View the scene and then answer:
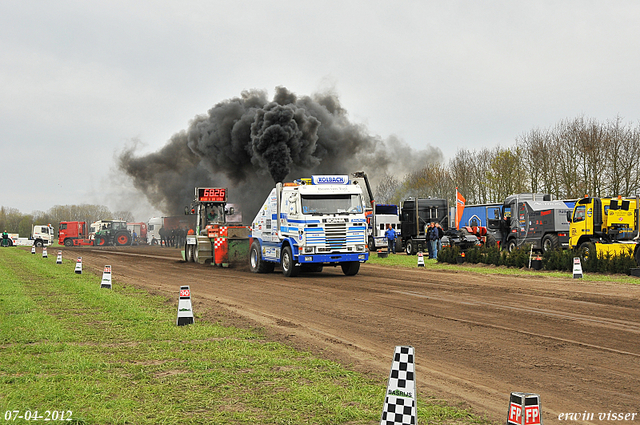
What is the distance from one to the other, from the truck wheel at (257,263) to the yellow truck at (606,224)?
37.4 ft

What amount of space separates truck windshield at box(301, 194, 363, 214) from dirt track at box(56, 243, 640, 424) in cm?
243

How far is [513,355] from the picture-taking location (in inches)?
303

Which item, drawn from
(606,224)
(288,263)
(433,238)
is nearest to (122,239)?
(433,238)

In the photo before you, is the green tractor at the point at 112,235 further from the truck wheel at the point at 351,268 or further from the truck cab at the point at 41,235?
the truck wheel at the point at 351,268

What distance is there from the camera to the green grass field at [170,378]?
526 centimetres

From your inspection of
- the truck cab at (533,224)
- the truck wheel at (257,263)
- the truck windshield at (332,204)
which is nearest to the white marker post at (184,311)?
the truck windshield at (332,204)

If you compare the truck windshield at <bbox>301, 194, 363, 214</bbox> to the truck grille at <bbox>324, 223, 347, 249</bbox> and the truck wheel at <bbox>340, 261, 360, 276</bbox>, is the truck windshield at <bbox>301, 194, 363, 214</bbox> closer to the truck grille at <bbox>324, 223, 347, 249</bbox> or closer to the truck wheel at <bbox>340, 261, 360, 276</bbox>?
the truck grille at <bbox>324, 223, 347, 249</bbox>

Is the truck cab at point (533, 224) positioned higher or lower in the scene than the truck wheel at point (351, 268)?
higher

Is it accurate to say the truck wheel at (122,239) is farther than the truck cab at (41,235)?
Yes

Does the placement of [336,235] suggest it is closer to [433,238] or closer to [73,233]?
[433,238]

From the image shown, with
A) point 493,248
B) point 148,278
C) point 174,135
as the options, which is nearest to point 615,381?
point 148,278

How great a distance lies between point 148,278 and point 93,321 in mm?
10422

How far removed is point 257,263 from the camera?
22828 millimetres

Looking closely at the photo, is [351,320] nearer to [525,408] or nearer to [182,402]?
[182,402]
